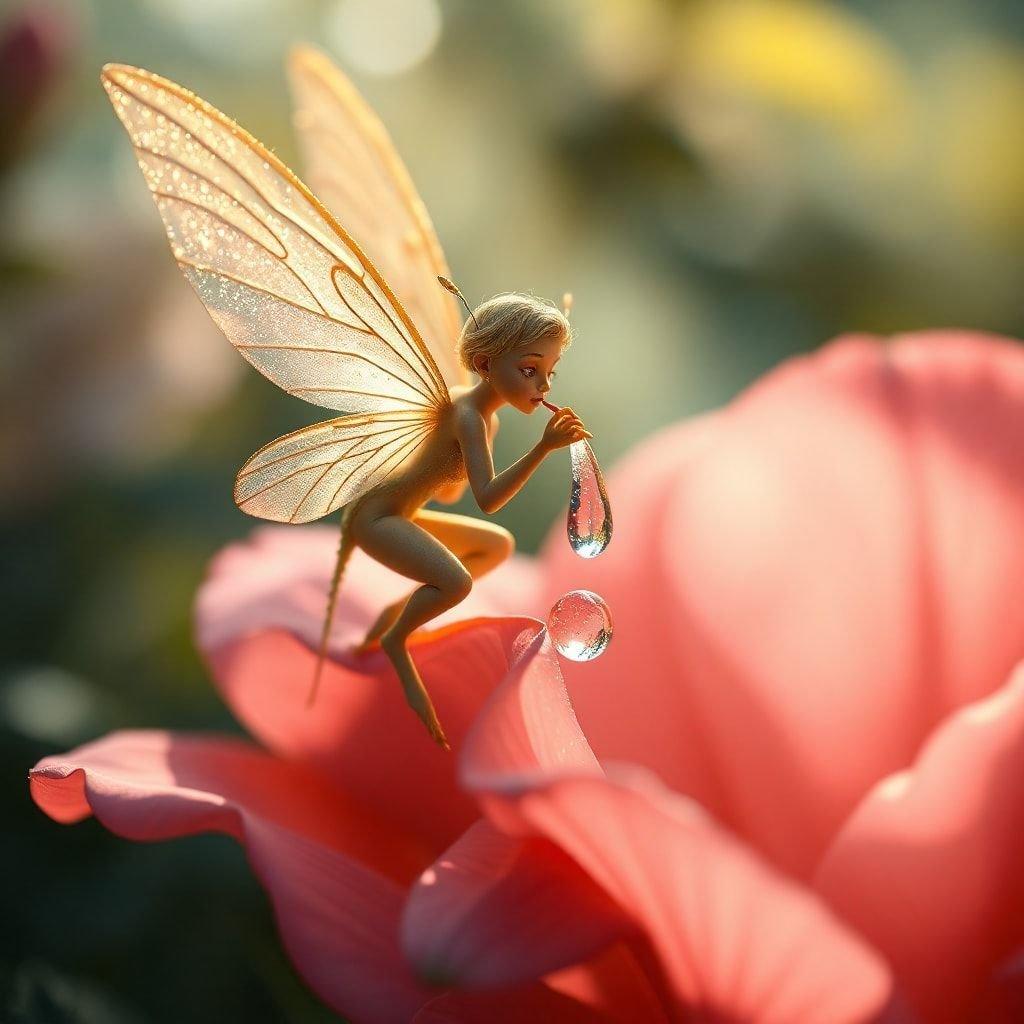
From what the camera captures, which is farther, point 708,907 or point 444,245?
point 444,245

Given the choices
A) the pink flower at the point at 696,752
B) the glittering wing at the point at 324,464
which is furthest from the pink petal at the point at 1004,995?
the glittering wing at the point at 324,464

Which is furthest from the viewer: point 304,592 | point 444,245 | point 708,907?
point 444,245

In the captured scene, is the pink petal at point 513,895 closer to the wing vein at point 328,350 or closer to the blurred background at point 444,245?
the wing vein at point 328,350

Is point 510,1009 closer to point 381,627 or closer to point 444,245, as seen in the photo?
point 381,627

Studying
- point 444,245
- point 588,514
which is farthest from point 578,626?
point 444,245

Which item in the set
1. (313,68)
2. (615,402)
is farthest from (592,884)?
(615,402)

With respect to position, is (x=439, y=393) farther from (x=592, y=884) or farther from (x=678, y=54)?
(x=678, y=54)
